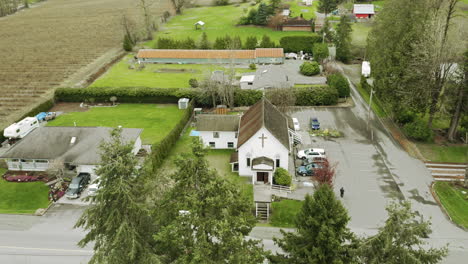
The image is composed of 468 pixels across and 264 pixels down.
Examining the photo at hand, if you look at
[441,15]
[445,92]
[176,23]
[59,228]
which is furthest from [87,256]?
[176,23]

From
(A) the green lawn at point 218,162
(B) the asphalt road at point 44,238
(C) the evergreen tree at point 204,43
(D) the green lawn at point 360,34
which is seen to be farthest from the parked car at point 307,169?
(C) the evergreen tree at point 204,43

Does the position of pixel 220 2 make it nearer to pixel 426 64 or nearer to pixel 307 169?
pixel 426 64

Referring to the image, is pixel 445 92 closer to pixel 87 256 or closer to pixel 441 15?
pixel 441 15

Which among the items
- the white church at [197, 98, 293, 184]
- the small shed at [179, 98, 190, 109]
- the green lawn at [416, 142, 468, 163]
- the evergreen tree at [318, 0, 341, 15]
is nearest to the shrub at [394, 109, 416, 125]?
the green lawn at [416, 142, 468, 163]

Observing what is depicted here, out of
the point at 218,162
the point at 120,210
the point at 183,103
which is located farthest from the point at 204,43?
the point at 120,210

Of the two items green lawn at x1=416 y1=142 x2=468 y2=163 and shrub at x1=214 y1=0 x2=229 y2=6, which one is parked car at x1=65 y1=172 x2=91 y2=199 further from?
shrub at x1=214 y1=0 x2=229 y2=6

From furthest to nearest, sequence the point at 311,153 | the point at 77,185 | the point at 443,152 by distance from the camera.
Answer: the point at 443,152
the point at 311,153
the point at 77,185

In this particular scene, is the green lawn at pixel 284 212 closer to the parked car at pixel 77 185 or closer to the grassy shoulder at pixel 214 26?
the parked car at pixel 77 185
